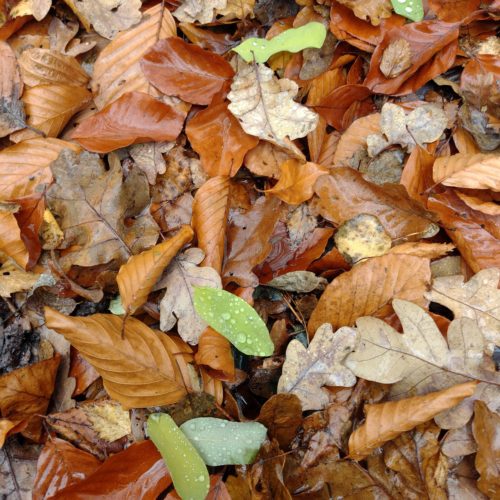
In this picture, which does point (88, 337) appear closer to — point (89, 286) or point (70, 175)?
point (89, 286)

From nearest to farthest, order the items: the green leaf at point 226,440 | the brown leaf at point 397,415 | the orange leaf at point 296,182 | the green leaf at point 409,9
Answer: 1. the brown leaf at point 397,415
2. the green leaf at point 226,440
3. the orange leaf at point 296,182
4. the green leaf at point 409,9

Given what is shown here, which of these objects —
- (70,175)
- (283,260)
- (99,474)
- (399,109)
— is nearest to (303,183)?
(283,260)

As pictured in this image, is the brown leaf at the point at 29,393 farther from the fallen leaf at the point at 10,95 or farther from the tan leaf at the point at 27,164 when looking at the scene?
the fallen leaf at the point at 10,95

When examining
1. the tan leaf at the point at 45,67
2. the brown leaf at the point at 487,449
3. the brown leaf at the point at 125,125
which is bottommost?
the brown leaf at the point at 487,449

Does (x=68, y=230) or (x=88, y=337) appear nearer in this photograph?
(x=88, y=337)

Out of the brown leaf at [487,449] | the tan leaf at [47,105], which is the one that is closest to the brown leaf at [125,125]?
the tan leaf at [47,105]

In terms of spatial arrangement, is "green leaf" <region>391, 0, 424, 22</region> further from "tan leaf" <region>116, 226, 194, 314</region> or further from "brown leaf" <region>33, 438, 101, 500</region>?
"brown leaf" <region>33, 438, 101, 500</region>
